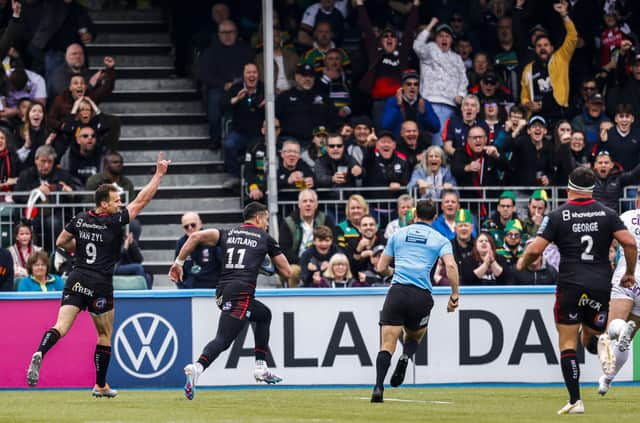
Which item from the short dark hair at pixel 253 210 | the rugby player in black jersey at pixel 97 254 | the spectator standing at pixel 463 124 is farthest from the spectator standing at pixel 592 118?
the rugby player in black jersey at pixel 97 254

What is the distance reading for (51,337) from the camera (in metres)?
13.9

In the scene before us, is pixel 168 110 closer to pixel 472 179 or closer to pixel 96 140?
pixel 96 140

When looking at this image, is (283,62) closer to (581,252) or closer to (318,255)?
(318,255)

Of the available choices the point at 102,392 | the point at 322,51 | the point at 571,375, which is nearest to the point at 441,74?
the point at 322,51

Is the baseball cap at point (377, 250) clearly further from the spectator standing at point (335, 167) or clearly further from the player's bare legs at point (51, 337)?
the player's bare legs at point (51, 337)

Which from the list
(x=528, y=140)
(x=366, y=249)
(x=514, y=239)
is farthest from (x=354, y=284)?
(x=528, y=140)

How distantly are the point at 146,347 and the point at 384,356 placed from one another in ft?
15.8

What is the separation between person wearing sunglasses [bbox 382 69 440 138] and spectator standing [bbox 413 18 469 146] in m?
0.31

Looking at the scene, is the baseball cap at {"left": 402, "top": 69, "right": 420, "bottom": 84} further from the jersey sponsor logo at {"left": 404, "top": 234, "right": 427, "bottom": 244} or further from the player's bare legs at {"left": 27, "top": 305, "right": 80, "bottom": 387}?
the player's bare legs at {"left": 27, "top": 305, "right": 80, "bottom": 387}

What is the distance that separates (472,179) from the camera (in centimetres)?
2044

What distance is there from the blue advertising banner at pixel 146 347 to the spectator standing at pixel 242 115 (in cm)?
428

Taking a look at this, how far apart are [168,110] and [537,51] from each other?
5.84m

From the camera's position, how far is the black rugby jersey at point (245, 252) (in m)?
14.5

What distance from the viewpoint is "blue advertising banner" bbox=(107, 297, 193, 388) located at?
17.3 metres
